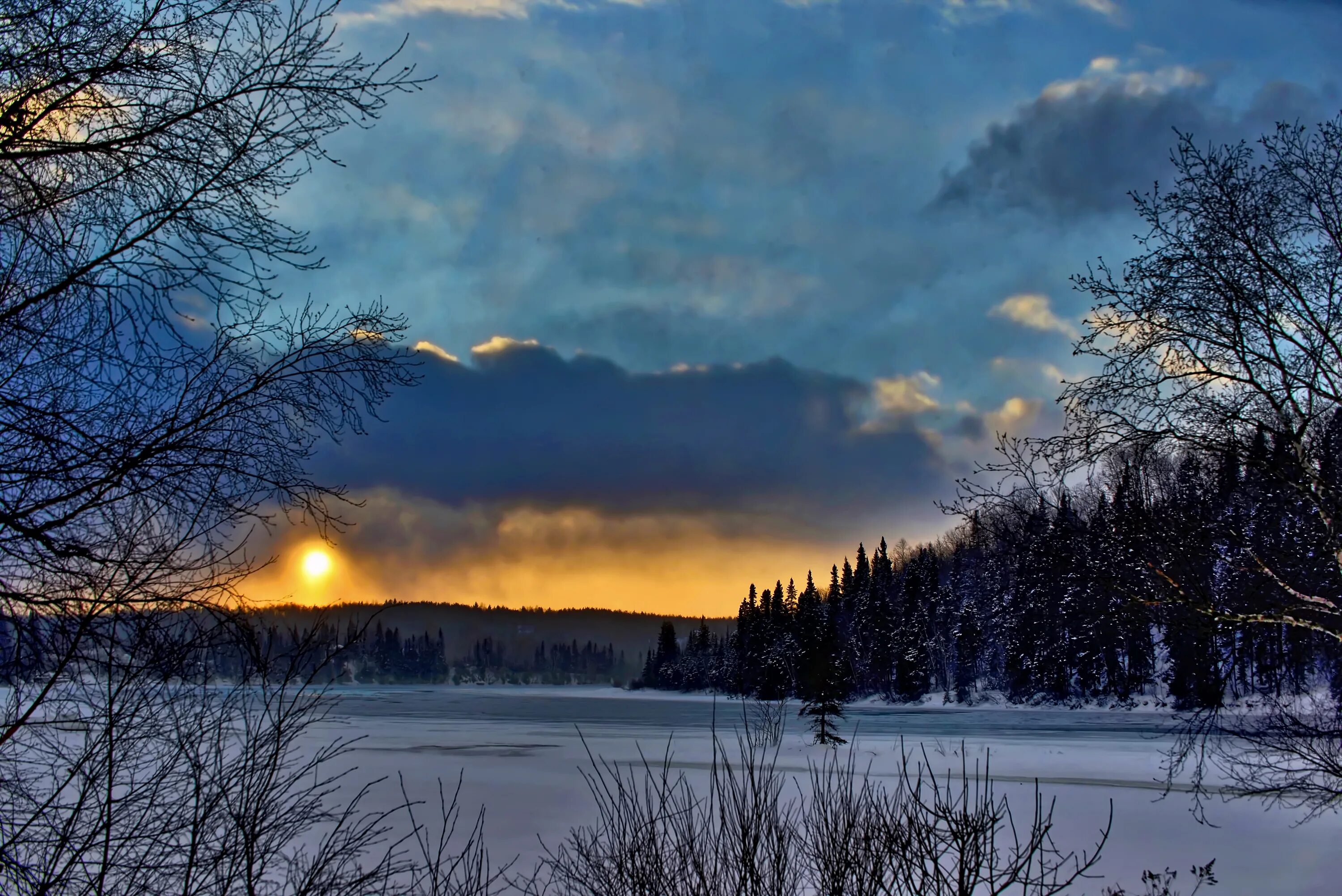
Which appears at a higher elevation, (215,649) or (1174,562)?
(1174,562)

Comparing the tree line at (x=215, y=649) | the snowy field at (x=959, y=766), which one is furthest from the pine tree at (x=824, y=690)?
the tree line at (x=215, y=649)

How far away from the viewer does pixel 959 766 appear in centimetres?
2495

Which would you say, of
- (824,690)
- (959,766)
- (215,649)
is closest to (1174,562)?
(215,649)

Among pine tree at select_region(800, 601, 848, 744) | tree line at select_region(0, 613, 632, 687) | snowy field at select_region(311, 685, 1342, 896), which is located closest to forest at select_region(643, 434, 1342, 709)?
snowy field at select_region(311, 685, 1342, 896)

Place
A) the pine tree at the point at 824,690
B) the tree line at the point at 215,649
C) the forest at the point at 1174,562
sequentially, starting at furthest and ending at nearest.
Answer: the pine tree at the point at 824,690 < the forest at the point at 1174,562 < the tree line at the point at 215,649

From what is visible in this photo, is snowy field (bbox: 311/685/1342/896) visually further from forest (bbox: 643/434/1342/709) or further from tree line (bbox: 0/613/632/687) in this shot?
forest (bbox: 643/434/1342/709)

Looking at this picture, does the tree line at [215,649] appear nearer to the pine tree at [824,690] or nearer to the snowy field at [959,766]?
the snowy field at [959,766]

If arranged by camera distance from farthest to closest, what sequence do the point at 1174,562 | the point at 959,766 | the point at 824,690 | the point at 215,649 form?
the point at 824,690
the point at 959,766
the point at 1174,562
the point at 215,649

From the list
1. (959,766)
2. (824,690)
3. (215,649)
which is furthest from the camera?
(824,690)

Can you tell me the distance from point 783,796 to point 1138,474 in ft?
42.2

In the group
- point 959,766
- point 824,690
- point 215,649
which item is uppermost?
point 215,649

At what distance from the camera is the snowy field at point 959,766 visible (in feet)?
44.1

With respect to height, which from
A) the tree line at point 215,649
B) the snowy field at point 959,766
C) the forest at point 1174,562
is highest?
the forest at point 1174,562

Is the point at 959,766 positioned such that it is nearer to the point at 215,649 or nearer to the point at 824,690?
the point at 824,690
